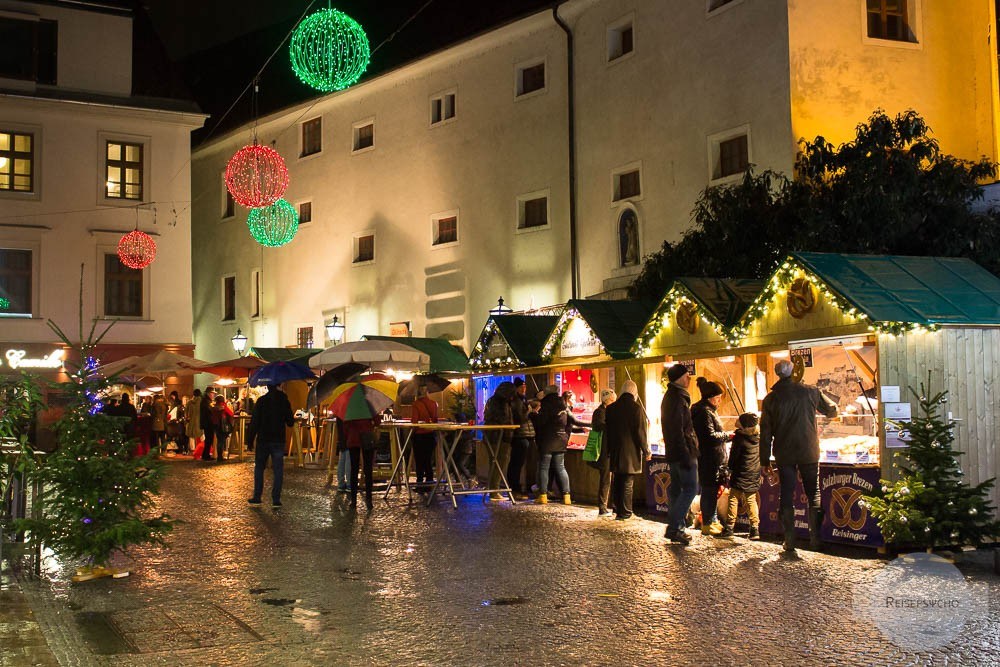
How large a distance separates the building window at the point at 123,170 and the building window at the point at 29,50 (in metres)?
2.69

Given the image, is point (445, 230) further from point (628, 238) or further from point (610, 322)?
point (610, 322)

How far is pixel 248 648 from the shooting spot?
25.2ft

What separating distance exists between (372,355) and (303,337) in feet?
55.5

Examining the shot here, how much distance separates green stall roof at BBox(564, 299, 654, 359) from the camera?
17.5m

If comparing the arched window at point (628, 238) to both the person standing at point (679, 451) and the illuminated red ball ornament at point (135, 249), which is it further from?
the illuminated red ball ornament at point (135, 249)

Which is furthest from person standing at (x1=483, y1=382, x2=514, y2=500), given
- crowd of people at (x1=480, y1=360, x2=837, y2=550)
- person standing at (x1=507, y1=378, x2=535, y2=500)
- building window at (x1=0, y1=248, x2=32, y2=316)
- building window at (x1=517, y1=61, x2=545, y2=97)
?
building window at (x1=0, y1=248, x2=32, y2=316)

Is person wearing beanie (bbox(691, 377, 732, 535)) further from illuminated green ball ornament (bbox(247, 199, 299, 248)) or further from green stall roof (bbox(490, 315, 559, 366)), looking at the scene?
illuminated green ball ornament (bbox(247, 199, 299, 248))

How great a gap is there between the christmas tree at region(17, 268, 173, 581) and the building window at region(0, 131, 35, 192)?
84.1 ft

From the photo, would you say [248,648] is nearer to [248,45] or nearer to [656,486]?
[656,486]

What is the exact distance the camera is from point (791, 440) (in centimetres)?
1191

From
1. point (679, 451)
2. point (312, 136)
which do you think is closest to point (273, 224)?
point (312, 136)

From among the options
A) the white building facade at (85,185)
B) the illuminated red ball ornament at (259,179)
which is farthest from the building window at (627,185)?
the white building facade at (85,185)

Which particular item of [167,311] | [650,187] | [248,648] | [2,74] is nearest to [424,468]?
[650,187]

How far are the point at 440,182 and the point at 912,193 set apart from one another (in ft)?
50.9
